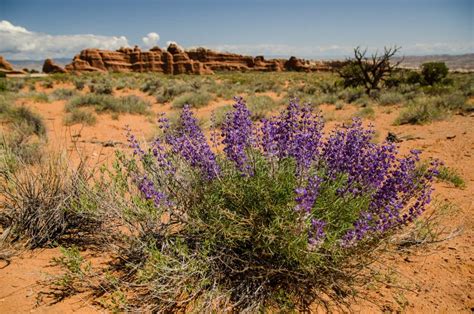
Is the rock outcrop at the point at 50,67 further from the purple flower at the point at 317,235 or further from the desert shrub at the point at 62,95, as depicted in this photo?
the purple flower at the point at 317,235

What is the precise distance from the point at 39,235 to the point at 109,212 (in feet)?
2.75

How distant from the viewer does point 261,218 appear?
2359 mm

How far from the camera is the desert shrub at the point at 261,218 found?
2270 millimetres

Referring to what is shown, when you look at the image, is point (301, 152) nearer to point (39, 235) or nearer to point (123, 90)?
point (39, 235)

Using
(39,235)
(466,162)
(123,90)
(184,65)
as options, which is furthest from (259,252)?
(184,65)

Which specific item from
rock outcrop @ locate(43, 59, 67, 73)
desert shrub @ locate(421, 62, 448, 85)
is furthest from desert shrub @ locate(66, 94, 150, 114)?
rock outcrop @ locate(43, 59, 67, 73)

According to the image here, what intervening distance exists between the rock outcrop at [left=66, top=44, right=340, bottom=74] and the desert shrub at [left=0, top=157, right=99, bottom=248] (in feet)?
203

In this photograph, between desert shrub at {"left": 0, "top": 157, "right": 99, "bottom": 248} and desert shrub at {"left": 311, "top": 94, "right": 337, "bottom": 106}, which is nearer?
desert shrub at {"left": 0, "top": 157, "right": 99, "bottom": 248}

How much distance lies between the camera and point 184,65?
65.3 meters

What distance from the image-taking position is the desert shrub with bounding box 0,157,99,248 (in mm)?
3182

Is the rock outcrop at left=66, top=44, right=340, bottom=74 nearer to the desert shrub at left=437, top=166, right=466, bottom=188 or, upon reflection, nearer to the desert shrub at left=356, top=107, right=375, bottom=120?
the desert shrub at left=356, top=107, right=375, bottom=120

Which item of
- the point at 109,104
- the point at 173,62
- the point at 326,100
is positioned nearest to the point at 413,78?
the point at 326,100

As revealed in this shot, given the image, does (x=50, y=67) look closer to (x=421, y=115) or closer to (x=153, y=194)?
(x=421, y=115)

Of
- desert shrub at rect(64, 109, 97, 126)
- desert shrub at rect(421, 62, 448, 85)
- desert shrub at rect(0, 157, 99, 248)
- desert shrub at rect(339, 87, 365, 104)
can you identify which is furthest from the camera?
desert shrub at rect(421, 62, 448, 85)
